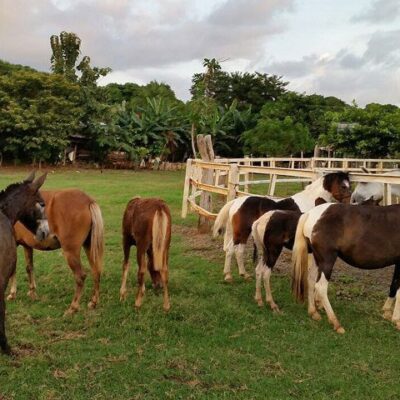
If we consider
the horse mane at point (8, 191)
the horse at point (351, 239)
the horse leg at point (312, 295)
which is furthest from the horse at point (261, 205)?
the horse mane at point (8, 191)

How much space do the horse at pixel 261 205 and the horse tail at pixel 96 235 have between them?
1.99m

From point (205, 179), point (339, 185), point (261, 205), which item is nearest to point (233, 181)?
point (261, 205)

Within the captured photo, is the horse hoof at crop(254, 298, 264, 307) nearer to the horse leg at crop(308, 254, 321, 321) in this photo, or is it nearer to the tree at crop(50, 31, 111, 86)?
the horse leg at crop(308, 254, 321, 321)

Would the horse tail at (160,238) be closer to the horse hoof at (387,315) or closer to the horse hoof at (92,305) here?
the horse hoof at (92,305)

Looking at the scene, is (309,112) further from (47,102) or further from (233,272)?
(233,272)

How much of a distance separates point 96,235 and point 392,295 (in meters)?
3.41

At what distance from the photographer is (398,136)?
14.9 meters

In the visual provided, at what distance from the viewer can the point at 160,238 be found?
215 inches

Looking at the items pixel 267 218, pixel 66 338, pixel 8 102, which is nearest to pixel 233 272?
pixel 267 218

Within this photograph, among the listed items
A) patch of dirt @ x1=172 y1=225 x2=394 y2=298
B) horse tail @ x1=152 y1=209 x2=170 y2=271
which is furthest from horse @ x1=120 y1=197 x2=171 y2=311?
patch of dirt @ x1=172 y1=225 x2=394 y2=298

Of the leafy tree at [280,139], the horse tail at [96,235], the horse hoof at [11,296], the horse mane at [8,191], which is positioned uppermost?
the leafy tree at [280,139]

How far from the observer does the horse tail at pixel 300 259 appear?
527 cm

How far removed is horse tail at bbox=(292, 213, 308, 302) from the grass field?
36 cm

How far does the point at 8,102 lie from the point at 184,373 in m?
26.3
